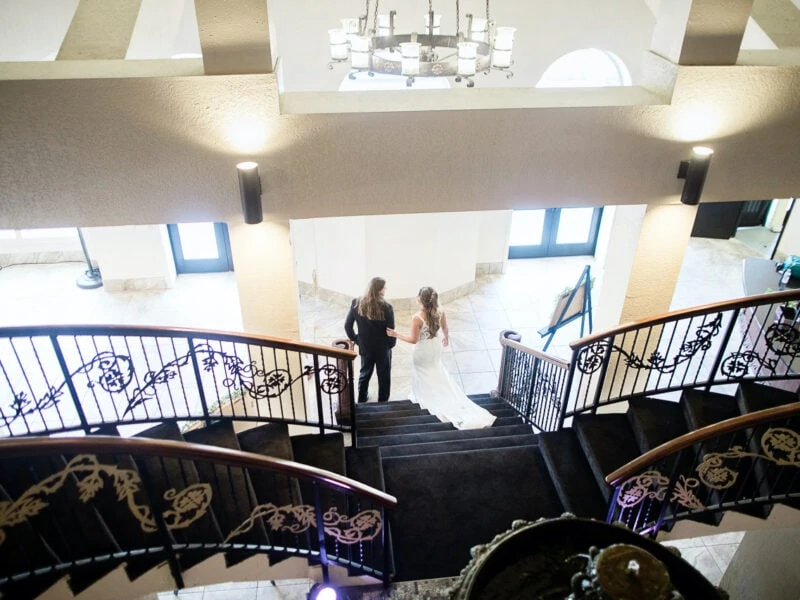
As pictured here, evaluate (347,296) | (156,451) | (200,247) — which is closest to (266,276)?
(156,451)

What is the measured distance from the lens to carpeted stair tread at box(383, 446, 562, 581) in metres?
3.97

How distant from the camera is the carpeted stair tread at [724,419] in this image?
416 cm

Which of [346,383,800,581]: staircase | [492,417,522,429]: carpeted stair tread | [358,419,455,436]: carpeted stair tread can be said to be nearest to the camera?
[346,383,800,581]: staircase

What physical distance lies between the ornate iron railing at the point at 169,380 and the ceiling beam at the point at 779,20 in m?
4.55

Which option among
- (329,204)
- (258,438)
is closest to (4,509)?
(258,438)

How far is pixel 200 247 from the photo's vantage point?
1004cm

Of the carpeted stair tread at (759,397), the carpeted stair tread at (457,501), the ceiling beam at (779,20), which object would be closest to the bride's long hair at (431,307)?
the carpeted stair tread at (457,501)

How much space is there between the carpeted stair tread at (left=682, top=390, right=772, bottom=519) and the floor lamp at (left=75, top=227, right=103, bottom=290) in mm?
8602

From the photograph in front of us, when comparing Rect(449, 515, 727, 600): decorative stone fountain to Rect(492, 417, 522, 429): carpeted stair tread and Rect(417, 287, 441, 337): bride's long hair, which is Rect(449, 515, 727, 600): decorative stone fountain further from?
Rect(492, 417, 522, 429): carpeted stair tread

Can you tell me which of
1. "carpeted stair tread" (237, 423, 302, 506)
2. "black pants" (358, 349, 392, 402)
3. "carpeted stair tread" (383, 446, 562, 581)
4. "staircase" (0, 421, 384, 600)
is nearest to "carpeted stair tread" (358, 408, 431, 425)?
"black pants" (358, 349, 392, 402)

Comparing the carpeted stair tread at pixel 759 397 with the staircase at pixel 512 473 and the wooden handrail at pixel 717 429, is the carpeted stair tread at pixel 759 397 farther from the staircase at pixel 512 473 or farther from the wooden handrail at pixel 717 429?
the wooden handrail at pixel 717 429

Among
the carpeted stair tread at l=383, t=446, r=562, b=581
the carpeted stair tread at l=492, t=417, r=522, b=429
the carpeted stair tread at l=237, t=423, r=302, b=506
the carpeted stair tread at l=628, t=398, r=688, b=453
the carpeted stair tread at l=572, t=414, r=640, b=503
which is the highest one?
the carpeted stair tread at l=237, t=423, r=302, b=506

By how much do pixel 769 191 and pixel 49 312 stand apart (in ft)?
30.2

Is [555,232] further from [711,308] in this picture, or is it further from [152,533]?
[152,533]
